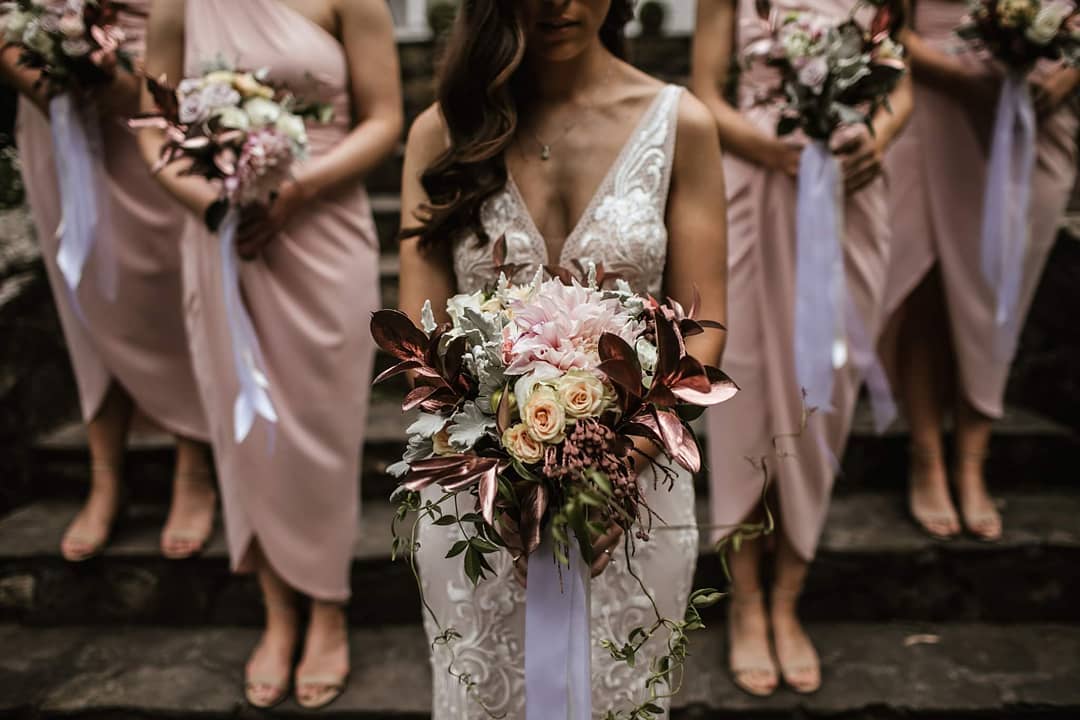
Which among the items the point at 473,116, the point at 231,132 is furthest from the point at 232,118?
the point at 473,116

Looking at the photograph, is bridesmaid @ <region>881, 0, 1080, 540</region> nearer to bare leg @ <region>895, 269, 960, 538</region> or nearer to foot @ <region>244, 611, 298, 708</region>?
bare leg @ <region>895, 269, 960, 538</region>

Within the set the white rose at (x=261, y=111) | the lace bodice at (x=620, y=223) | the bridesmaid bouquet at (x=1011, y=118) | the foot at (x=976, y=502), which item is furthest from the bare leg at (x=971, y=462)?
the white rose at (x=261, y=111)

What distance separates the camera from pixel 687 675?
2.79 metres

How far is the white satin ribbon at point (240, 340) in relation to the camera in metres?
2.41

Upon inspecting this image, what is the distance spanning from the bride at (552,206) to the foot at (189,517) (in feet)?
5.48

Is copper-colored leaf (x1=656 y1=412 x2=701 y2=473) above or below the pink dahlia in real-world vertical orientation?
below

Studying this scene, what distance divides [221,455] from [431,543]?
127 centimetres

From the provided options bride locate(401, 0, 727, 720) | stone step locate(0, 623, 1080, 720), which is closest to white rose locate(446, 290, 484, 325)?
bride locate(401, 0, 727, 720)

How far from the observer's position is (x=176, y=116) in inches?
91.7

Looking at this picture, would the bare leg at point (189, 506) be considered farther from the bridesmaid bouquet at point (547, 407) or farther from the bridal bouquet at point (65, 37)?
the bridesmaid bouquet at point (547, 407)

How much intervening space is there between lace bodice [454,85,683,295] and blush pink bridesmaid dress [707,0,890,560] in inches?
41.7

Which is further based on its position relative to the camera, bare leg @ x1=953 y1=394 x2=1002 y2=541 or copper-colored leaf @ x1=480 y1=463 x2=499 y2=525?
bare leg @ x1=953 y1=394 x2=1002 y2=541

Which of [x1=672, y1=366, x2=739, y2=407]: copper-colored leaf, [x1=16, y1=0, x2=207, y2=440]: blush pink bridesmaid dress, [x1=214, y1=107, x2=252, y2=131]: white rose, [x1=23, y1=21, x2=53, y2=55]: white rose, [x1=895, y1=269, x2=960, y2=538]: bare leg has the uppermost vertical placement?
[x1=23, y1=21, x2=53, y2=55]: white rose

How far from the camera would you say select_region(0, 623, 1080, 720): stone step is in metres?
2.66
